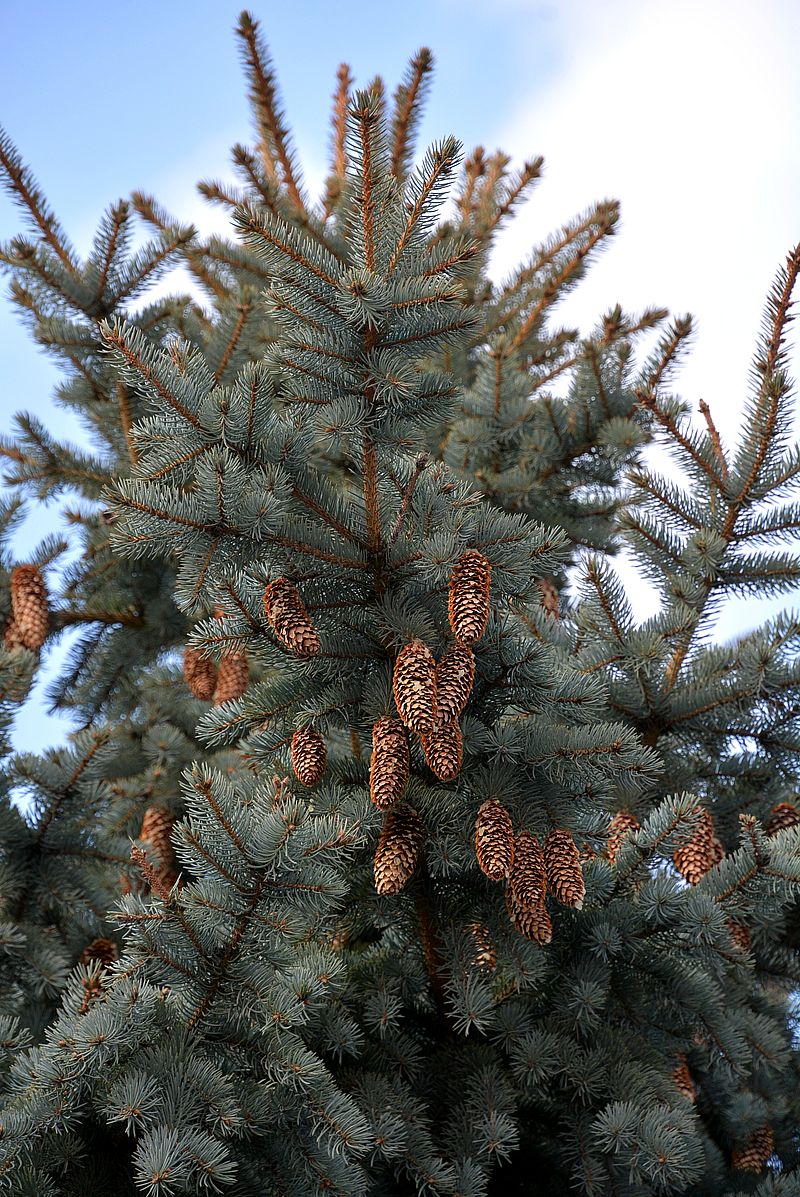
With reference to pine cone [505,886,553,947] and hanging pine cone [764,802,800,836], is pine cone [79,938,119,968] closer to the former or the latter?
pine cone [505,886,553,947]

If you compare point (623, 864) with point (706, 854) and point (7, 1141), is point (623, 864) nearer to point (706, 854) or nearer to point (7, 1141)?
point (706, 854)

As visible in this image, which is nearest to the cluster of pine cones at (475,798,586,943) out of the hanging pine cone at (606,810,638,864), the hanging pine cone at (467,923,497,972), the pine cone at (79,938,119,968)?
the hanging pine cone at (467,923,497,972)

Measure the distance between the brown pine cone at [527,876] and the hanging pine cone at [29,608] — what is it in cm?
293

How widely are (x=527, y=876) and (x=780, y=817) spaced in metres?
1.68

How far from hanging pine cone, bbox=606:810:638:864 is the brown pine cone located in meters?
0.64

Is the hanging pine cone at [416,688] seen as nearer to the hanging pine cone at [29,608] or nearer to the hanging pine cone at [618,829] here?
the hanging pine cone at [618,829]

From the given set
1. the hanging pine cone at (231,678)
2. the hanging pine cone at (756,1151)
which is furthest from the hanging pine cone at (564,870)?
the hanging pine cone at (756,1151)

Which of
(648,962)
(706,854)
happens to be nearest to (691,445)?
(706,854)

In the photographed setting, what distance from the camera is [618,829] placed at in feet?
12.1

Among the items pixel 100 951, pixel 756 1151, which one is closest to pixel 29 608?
pixel 100 951

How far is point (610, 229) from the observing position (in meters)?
6.21

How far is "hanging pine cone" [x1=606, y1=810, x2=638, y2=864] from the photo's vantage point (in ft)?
11.6

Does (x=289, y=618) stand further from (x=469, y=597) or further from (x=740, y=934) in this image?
(x=740, y=934)

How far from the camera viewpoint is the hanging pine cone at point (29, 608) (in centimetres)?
510
